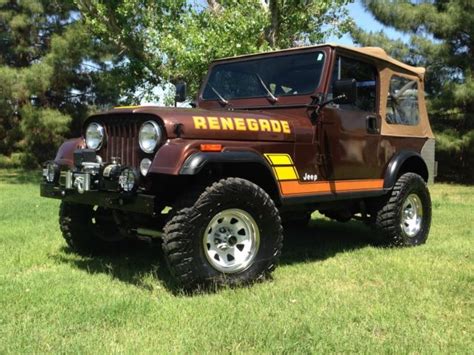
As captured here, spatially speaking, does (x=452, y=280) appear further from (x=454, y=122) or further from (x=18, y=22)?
(x=18, y=22)

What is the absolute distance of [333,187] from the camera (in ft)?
18.1

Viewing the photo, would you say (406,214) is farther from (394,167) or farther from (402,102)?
(402,102)

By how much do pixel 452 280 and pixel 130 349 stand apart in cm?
286

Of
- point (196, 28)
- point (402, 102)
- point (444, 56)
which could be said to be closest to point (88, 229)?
point (402, 102)

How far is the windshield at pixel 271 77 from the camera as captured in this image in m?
5.49

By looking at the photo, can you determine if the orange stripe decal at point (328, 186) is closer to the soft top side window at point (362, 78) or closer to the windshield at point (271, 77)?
the soft top side window at point (362, 78)

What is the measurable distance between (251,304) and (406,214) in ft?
10.6

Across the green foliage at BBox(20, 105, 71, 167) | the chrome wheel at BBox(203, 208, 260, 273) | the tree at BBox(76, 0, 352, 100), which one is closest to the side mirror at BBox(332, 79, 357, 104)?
the chrome wheel at BBox(203, 208, 260, 273)

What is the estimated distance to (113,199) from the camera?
4375mm

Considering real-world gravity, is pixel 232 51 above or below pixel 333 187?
above

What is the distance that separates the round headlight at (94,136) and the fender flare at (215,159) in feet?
3.75

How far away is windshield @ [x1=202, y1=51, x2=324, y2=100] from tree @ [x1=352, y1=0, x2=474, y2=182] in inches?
472

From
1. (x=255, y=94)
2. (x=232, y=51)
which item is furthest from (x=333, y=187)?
(x=232, y=51)

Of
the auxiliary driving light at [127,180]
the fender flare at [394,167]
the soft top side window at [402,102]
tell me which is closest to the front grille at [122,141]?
the auxiliary driving light at [127,180]
